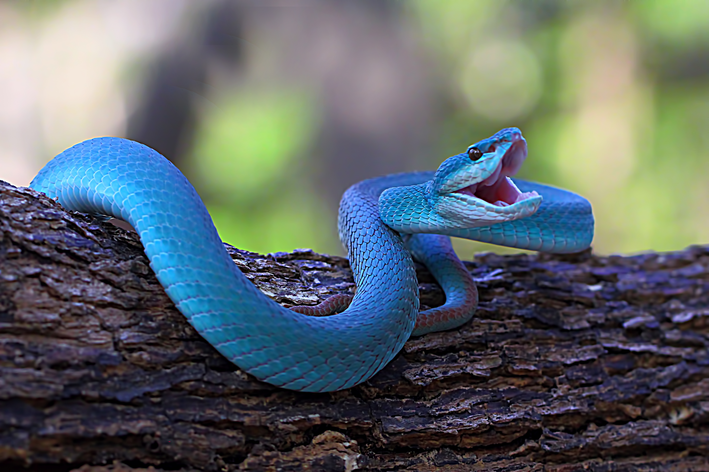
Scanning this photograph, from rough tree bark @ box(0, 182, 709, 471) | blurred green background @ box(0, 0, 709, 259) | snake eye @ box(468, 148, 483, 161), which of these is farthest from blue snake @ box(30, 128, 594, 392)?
blurred green background @ box(0, 0, 709, 259)

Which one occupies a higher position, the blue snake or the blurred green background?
the blurred green background

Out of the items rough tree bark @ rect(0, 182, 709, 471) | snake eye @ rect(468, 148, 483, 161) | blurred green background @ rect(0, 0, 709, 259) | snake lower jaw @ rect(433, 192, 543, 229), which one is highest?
blurred green background @ rect(0, 0, 709, 259)

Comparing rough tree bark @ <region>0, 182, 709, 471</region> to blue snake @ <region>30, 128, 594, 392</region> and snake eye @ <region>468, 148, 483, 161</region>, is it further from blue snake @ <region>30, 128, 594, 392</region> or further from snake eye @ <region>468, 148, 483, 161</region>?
snake eye @ <region>468, 148, 483, 161</region>

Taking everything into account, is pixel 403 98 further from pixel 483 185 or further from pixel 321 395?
pixel 321 395

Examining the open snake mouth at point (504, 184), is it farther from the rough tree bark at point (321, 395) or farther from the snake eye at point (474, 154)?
the rough tree bark at point (321, 395)

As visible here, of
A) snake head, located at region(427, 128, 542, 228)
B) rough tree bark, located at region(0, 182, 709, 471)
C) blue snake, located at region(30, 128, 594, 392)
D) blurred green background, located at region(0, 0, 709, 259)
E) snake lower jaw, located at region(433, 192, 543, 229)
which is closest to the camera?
rough tree bark, located at region(0, 182, 709, 471)

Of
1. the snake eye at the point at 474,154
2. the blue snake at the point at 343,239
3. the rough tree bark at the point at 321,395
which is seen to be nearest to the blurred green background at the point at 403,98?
the blue snake at the point at 343,239

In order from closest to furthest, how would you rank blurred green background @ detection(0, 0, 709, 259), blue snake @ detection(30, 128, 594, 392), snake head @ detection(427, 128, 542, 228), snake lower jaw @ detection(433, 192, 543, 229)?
blue snake @ detection(30, 128, 594, 392), snake lower jaw @ detection(433, 192, 543, 229), snake head @ detection(427, 128, 542, 228), blurred green background @ detection(0, 0, 709, 259)
